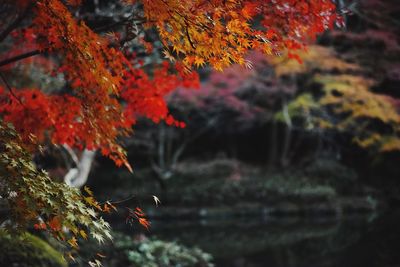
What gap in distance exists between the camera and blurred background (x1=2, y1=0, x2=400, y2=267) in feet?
33.6

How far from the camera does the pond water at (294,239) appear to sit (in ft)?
30.8

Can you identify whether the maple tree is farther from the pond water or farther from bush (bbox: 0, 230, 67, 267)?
the pond water

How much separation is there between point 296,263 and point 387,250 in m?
2.37

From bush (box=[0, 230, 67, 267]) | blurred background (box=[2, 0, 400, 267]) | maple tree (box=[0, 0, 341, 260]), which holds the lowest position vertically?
blurred background (box=[2, 0, 400, 267])

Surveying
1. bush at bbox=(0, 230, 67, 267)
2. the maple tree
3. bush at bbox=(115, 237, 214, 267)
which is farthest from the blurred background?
the maple tree

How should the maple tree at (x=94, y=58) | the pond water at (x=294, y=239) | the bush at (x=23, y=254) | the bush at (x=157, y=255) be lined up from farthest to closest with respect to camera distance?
the pond water at (x=294, y=239) → the bush at (x=157, y=255) → the bush at (x=23, y=254) → the maple tree at (x=94, y=58)

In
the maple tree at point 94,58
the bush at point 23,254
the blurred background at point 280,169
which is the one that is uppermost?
the maple tree at point 94,58

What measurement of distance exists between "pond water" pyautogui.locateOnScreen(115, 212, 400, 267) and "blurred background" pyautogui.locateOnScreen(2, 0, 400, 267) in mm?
43

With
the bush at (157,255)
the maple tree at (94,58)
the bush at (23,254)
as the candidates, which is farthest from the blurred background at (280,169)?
the maple tree at (94,58)

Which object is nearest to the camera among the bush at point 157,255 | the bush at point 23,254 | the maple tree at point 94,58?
the maple tree at point 94,58

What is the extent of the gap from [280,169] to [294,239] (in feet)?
25.4

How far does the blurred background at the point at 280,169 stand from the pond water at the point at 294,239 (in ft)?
0.14

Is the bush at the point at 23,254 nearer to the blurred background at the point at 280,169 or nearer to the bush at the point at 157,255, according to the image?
the blurred background at the point at 280,169

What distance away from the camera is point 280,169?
764 inches
